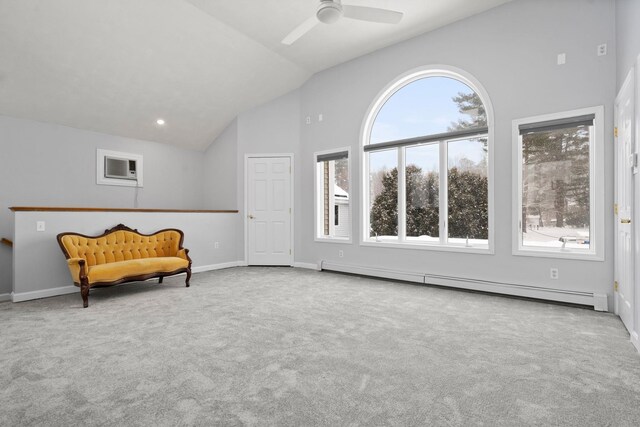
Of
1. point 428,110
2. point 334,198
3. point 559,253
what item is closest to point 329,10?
point 428,110

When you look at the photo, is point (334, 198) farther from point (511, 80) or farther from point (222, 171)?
point (511, 80)

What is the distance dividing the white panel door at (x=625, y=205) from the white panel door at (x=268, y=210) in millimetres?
4670

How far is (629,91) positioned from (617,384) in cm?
230

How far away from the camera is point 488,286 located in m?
4.07

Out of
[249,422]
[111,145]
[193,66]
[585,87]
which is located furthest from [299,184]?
[249,422]

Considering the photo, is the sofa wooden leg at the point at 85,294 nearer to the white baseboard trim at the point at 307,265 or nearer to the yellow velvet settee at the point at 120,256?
the yellow velvet settee at the point at 120,256

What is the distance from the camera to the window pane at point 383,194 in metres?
5.27

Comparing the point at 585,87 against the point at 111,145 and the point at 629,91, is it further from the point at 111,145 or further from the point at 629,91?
the point at 111,145

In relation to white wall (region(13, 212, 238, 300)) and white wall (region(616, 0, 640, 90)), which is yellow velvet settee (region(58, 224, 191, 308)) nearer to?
white wall (region(13, 212, 238, 300))

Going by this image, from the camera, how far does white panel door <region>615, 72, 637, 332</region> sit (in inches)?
107

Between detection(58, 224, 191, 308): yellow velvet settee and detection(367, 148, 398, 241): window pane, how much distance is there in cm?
295

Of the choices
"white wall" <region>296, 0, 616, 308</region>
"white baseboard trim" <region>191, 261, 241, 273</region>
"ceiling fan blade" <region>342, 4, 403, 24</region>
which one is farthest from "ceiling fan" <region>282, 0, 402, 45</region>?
"white baseboard trim" <region>191, 261, 241, 273</region>

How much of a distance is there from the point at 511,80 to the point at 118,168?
20.6ft

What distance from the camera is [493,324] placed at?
9.75 feet
